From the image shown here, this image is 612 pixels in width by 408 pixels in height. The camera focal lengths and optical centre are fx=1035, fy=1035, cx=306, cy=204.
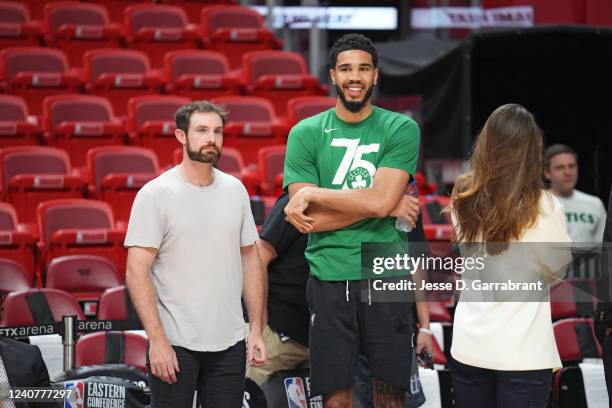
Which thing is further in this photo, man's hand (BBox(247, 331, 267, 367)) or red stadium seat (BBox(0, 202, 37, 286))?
red stadium seat (BBox(0, 202, 37, 286))

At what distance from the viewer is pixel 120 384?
4348 millimetres

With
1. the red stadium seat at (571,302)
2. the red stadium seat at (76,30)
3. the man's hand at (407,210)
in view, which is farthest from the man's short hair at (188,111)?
the red stadium seat at (76,30)

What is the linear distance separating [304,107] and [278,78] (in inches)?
32.8

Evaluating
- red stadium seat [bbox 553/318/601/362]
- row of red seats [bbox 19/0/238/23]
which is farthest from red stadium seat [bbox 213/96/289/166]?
red stadium seat [bbox 553/318/601/362]

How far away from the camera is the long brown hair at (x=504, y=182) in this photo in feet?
10.5

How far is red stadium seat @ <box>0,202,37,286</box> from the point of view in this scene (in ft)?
23.0

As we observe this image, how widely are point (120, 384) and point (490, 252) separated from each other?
1838mm

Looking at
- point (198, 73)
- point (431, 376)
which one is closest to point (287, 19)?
point (198, 73)

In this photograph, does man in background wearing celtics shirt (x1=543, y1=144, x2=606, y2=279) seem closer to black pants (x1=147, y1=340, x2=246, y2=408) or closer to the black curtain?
the black curtain

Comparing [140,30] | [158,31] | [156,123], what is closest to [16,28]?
[140,30]

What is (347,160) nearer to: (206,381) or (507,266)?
(507,266)

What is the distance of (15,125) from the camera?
852 cm

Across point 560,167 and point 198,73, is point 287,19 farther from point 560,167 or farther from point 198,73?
point 560,167

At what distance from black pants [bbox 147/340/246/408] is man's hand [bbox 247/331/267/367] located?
5 cm
